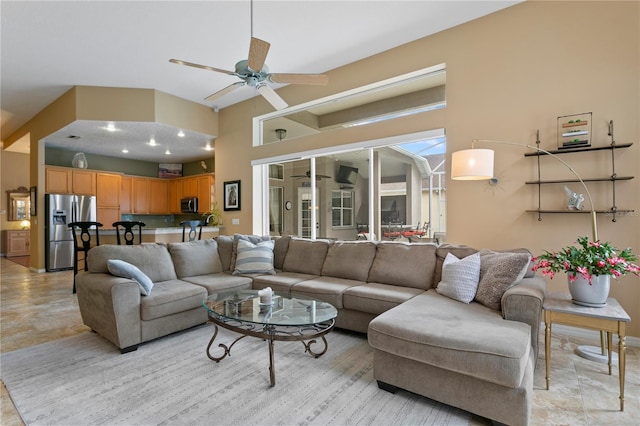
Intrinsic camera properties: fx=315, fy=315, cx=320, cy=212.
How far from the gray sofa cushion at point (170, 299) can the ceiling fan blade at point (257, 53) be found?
214cm

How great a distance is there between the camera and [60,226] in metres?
6.66

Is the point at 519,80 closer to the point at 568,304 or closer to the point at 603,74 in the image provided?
the point at 603,74

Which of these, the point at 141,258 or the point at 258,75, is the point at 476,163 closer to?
the point at 258,75

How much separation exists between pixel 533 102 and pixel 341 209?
9.99 ft

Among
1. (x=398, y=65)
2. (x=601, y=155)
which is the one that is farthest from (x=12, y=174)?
(x=601, y=155)

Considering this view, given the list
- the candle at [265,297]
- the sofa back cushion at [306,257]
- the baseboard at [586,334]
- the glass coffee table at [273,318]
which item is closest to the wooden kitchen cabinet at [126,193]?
the sofa back cushion at [306,257]

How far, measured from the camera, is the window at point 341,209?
17.4 feet

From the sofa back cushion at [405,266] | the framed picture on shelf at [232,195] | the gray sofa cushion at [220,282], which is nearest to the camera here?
the sofa back cushion at [405,266]

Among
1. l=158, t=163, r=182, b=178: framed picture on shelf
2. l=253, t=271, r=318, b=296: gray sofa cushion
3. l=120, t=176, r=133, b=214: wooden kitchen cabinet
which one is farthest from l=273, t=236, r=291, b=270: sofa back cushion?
l=158, t=163, r=182, b=178: framed picture on shelf

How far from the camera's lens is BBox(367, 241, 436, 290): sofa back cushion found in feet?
10.0

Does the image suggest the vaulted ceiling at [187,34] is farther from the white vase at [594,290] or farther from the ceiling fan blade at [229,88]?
the white vase at [594,290]

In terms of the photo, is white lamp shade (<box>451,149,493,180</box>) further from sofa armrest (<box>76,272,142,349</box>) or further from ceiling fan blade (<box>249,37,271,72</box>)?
sofa armrest (<box>76,272,142,349</box>)

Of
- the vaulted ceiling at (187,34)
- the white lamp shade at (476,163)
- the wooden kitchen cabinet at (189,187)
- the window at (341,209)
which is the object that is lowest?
the window at (341,209)

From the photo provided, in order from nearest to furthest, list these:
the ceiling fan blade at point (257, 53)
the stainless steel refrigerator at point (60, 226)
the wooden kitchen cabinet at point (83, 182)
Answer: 1. the ceiling fan blade at point (257, 53)
2. the stainless steel refrigerator at point (60, 226)
3. the wooden kitchen cabinet at point (83, 182)
